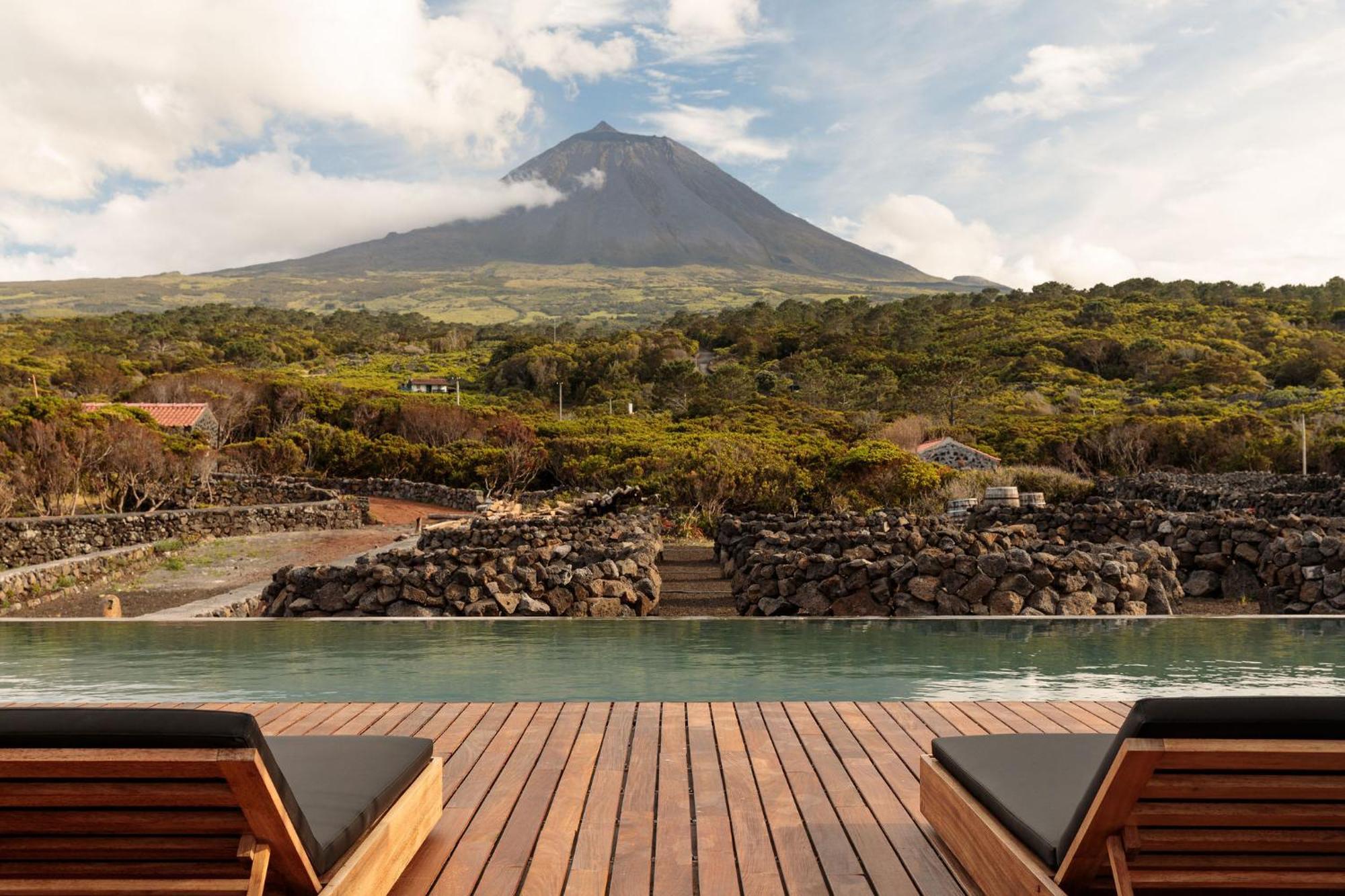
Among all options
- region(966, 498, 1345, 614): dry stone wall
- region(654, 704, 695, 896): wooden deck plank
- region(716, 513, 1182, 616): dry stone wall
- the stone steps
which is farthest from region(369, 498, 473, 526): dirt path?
region(654, 704, 695, 896): wooden deck plank

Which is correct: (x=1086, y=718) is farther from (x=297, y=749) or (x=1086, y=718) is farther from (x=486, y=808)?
(x=297, y=749)

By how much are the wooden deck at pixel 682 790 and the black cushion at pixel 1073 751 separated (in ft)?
0.95

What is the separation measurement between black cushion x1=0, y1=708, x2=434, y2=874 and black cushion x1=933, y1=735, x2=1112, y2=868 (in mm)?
1328

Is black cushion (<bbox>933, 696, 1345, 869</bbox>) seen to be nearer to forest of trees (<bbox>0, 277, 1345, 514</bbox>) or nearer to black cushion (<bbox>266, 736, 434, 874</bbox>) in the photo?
black cushion (<bbox>266, 736, 434, 874</bbox>)

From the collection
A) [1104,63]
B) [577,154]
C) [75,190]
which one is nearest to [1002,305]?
[1104,63]

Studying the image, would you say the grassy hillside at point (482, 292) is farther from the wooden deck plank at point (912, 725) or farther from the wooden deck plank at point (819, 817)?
the wooden deck plank at point (819, 817)

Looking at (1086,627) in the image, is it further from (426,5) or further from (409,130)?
(409,130)

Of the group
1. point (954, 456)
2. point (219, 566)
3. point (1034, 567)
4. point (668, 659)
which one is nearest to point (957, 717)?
point (668, 659)

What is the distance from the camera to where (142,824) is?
146 centimetres

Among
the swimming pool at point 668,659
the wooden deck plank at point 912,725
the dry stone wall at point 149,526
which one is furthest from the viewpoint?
the dry stone wall at point 149,526

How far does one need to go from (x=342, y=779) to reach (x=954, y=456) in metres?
25.8

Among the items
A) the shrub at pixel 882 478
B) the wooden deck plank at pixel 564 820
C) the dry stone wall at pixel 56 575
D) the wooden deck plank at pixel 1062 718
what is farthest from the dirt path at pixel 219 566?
the shrub at pixel 882 478

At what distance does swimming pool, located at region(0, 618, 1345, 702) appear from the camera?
4855 millimetres

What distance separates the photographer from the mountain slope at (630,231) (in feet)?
460
